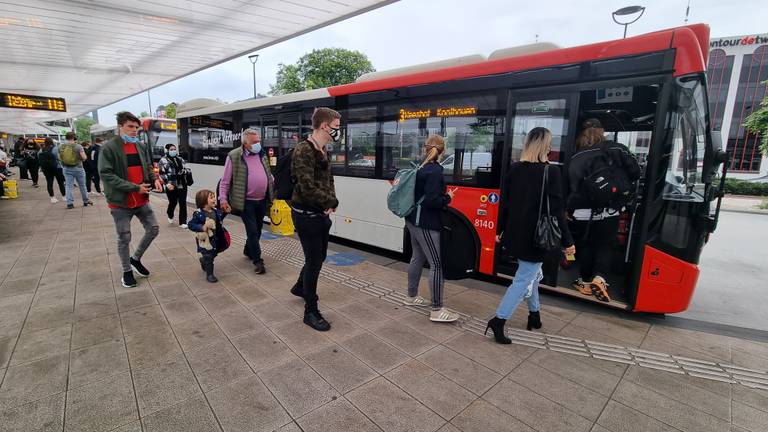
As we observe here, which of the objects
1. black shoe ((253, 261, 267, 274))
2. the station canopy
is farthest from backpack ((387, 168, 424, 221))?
the station canopy

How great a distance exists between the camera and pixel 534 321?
3703 mm

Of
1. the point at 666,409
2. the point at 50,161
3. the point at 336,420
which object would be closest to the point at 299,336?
the point at 336,420

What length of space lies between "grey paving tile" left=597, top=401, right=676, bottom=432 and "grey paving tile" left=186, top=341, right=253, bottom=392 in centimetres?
262

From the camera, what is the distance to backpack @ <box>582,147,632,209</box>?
12.9ft

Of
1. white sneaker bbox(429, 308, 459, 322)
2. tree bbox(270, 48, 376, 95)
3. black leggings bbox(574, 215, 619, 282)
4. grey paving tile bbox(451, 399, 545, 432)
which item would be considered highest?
tree bbox(270, 48, 376, 95)

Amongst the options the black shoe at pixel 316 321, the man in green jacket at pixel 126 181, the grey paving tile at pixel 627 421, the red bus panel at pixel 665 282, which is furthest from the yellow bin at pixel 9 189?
the red bus panel at pixel 665 282

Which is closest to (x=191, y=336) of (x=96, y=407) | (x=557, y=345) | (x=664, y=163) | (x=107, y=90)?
(x=96, y=407)

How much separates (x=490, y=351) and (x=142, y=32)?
13478 millimetres

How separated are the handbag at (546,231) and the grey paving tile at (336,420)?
203 cm

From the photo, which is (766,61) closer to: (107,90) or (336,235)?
(336,235)

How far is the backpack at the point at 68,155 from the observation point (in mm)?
9531

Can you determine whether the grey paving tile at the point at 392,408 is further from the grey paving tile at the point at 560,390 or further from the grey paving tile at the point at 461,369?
the grey paving tile at the point at 560,390

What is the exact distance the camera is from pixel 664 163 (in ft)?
12.1

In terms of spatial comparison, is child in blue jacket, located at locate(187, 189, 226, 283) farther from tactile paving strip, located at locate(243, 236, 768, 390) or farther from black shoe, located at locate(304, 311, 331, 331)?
tactile paving strip, located at locate(243, 236, 768, 390)
